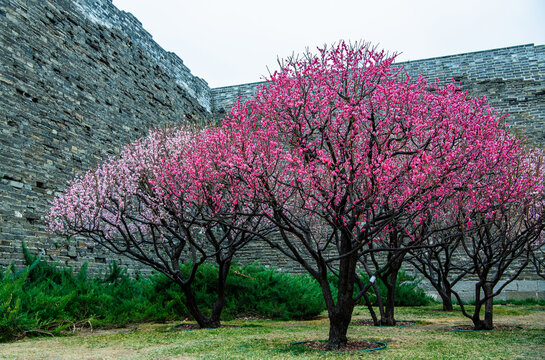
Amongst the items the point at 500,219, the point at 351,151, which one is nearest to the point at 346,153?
the point at 351,151

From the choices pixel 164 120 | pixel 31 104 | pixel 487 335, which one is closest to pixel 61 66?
pixel 31 104

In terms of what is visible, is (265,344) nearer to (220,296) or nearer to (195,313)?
(195,313)

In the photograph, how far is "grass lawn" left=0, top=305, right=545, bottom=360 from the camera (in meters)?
4.02

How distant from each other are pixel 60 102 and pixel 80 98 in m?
0.69

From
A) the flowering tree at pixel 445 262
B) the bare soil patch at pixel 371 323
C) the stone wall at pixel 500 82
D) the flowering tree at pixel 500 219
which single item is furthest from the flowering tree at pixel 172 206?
the stone wall at pixel 500 82

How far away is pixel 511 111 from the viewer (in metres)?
15.0

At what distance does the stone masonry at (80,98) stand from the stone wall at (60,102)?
21 mm

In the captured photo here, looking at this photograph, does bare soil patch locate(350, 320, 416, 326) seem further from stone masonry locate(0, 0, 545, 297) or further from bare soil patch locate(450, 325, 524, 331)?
stone masonry locate(0, 0, 545, 297)

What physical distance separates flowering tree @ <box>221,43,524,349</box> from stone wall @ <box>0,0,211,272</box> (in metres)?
4.73

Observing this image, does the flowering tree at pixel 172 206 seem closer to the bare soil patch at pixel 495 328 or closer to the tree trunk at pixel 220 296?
the tree trunk at pixel 220 296

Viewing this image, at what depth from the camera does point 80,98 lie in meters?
10.0

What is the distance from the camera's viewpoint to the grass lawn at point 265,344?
4.02 meters

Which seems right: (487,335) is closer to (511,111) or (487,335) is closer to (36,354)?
(36,354)

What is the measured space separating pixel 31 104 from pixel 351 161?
6.78 m
